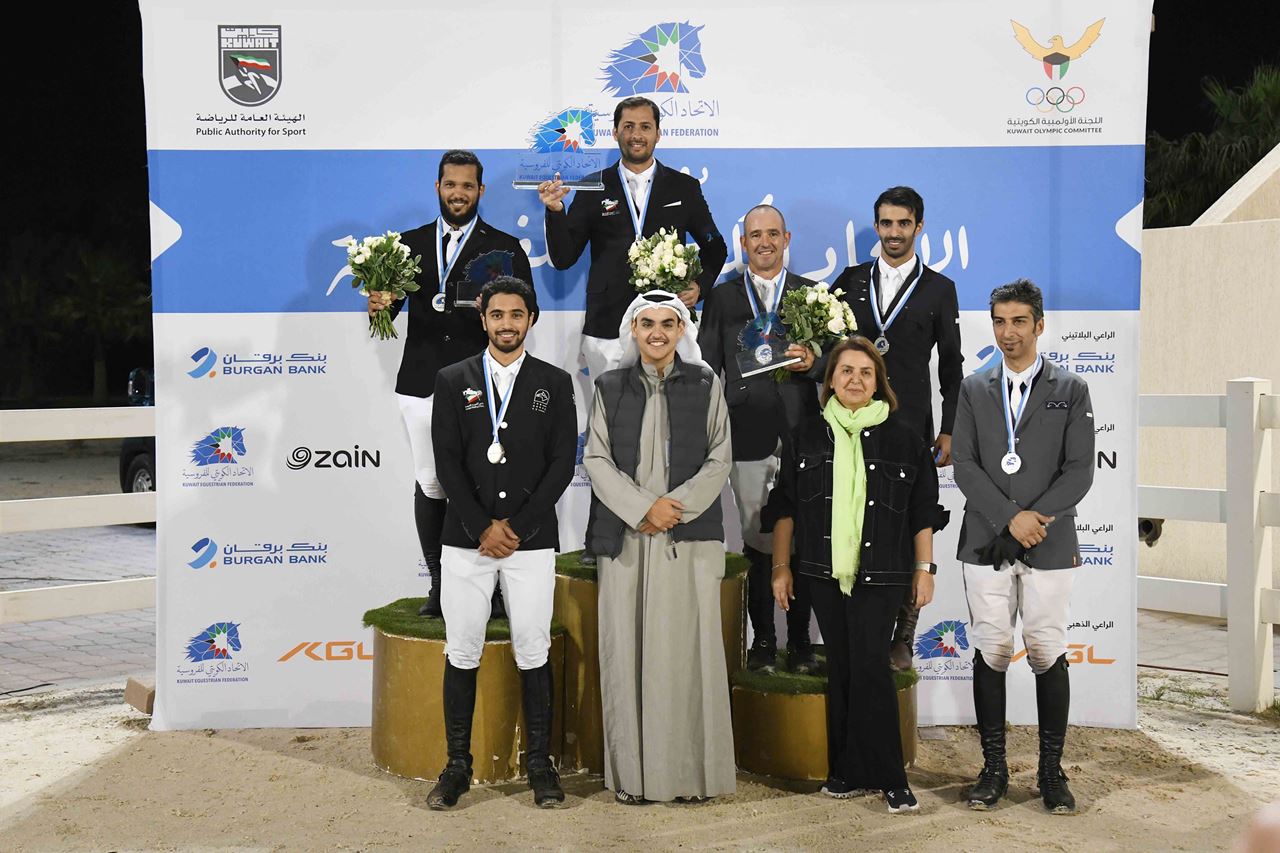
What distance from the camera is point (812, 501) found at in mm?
5012

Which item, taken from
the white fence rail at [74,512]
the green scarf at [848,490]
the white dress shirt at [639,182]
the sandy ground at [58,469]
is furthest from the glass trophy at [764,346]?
the sandy ground at [58,469]

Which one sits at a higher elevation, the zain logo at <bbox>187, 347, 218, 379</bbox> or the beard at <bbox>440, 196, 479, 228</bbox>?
the beard at <bbox>440, 196, 479, 228</bbox>

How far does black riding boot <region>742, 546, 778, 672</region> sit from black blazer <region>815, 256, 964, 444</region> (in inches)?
34.5

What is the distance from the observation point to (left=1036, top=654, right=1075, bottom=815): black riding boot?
4934mm

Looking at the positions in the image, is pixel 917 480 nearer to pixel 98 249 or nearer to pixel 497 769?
pixel 497 769

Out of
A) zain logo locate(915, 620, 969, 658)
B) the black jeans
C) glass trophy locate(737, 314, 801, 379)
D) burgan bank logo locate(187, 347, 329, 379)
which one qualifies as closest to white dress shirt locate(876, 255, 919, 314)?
glass trophy locate(737, 314, 801, 379)

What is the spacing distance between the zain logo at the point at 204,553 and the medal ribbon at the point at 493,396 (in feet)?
6.36

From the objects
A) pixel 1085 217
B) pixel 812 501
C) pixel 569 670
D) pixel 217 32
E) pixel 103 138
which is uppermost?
pixel 103 138

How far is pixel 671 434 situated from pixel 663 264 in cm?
69

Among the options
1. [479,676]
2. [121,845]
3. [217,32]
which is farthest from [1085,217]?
[121,845]

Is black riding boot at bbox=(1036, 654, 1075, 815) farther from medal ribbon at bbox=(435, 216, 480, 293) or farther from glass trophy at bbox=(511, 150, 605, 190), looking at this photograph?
medal ribbon at bbox=(435, 216, 480, 293)

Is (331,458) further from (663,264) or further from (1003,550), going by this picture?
(1003,550)

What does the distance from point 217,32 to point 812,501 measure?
3536 mm

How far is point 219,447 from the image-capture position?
242 inches
